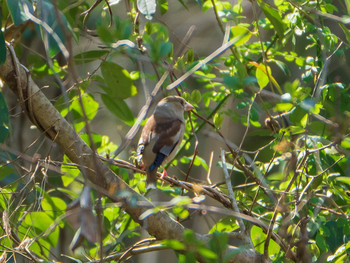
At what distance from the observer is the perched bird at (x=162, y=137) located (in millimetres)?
4066

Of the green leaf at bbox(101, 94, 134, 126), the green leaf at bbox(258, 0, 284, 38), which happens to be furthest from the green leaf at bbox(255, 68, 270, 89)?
the green leaf at bbox(101, 94, 134, 126)

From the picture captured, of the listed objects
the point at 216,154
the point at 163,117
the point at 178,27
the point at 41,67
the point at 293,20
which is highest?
the point at 293,20

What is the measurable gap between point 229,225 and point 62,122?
124 cm

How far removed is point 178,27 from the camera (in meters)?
7.68

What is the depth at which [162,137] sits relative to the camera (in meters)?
4.35

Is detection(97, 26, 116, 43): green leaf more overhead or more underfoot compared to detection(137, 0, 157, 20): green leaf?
more overhead

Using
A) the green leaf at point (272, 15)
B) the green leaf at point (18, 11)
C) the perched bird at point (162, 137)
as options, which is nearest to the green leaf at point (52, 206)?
the perched bird at point (162, 137)

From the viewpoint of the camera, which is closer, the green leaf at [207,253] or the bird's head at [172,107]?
the green leaf at [207,253]

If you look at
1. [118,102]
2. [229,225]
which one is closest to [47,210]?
[118,102]

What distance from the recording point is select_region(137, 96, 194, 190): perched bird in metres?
4.07

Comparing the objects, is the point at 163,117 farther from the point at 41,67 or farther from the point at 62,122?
the point at 62,122

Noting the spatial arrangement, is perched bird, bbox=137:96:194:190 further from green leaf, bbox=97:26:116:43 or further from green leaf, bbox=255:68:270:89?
green leaf, bbox=97:26:116:43

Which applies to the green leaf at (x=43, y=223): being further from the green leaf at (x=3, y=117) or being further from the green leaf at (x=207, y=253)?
the green leaf at (x=207, y=253)

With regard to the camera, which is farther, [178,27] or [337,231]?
[178,27]
